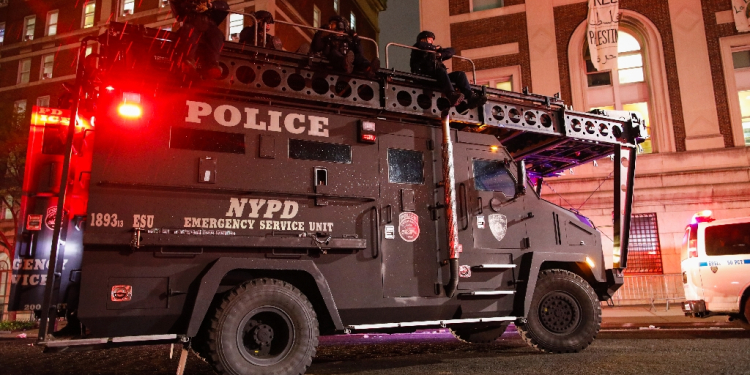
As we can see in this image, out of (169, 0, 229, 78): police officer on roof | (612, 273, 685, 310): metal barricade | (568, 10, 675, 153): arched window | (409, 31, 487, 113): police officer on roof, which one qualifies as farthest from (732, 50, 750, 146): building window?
(169, 0, 229, 78): police officer on roof

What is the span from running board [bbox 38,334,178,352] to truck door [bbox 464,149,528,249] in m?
3.83

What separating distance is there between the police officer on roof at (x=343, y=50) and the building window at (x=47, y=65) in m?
32.6

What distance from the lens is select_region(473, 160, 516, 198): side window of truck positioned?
729cm

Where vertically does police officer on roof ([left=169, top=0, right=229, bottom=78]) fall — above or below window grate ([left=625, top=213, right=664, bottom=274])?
above

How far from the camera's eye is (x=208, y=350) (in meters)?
5.22

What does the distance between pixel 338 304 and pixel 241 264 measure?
1.21 meters

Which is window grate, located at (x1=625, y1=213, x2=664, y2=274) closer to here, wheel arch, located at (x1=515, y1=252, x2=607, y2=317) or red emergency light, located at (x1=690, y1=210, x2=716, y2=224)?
red emergency light, located at (x1=690, y1=210, x2=716, y2=224)

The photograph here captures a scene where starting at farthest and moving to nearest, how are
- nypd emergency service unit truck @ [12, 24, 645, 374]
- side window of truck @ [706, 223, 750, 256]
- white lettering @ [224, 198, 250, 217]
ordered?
side window of truck @ [706, 223, 750, 256] < white lettering @ [224, 198, 250, 217] < nypd emergency service unit truck @ [12, 24, 645, 374]

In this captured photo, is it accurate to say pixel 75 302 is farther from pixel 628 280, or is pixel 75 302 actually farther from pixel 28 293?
pixel 628 280

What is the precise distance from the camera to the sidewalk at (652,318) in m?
12.5

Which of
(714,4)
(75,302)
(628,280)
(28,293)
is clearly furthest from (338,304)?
(714,4)

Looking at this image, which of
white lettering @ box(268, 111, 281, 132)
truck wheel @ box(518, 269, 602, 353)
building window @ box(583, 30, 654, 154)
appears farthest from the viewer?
building window @ box(583, 30, 654, 154)

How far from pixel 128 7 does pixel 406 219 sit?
30.7 meters

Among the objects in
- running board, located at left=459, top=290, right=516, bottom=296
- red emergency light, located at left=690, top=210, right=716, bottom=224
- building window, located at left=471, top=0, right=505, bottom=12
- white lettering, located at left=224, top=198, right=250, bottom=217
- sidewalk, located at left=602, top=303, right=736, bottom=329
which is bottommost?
sidewalk, located at left=602, top=303, right=736, bottom=329
